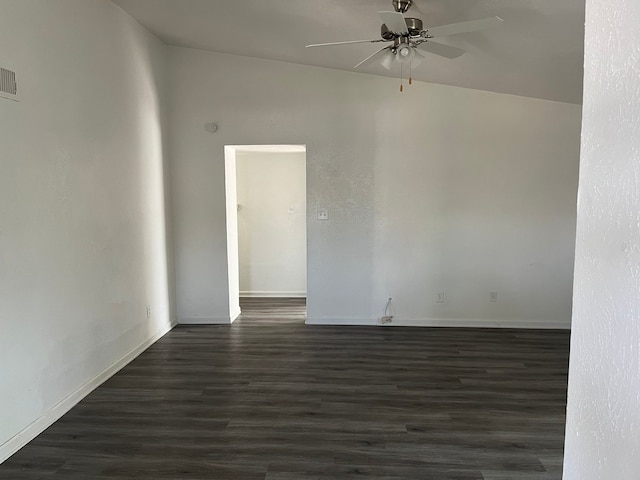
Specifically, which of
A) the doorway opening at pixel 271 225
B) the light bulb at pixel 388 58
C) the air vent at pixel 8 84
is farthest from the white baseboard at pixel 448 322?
the air vent at pixel 8 84

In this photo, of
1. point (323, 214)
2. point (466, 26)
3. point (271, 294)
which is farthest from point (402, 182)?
point (271, 294)

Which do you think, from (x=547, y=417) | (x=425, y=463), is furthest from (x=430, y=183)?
(x=425, y=463)

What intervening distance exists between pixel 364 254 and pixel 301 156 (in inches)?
86.3

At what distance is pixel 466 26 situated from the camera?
7.96 feet

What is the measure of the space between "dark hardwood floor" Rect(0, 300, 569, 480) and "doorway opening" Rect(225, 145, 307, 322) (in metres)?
2.20

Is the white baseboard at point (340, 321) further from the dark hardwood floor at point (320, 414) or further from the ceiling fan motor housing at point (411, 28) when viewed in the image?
the ceiling fan motor housing at point (411, 28)

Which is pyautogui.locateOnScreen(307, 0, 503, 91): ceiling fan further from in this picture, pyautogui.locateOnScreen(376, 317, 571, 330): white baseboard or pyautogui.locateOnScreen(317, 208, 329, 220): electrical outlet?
pyautogui.locateOnScreen(376, 317, 571, 330): white baseboard

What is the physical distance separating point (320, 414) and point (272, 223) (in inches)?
155

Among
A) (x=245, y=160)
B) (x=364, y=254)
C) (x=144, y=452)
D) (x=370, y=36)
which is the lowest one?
(x=144, y=452)

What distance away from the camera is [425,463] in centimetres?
228

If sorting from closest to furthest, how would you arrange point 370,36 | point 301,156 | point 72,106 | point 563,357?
point 72,106 → point 370,36 → point 563,357 → point 301,156

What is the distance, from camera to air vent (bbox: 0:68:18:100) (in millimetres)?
2330

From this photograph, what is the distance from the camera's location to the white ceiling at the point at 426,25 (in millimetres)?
2713

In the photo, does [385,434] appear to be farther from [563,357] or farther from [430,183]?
[430,183]
